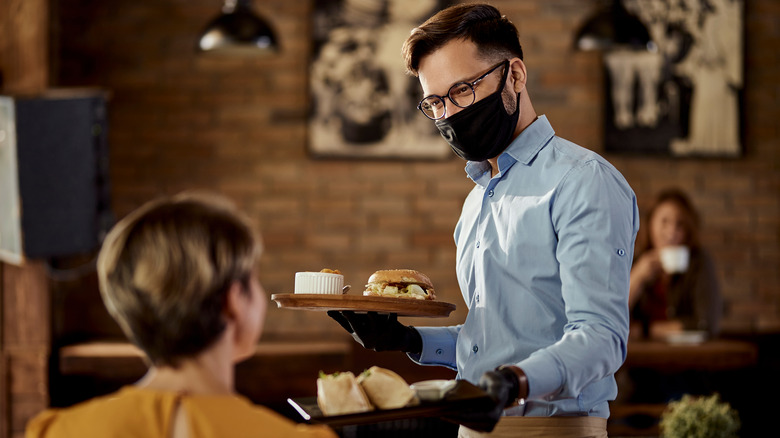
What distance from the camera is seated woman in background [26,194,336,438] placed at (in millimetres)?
1161

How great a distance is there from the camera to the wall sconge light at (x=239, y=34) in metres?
4.34

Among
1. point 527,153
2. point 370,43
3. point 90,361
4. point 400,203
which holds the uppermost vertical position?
point 370,43

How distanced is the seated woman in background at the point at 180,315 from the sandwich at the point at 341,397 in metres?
0.28

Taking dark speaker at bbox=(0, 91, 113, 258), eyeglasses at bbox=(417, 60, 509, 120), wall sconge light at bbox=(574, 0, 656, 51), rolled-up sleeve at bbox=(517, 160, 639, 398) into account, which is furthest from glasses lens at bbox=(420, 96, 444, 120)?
dark speaker at bbox=(0, 91, 113, 258)

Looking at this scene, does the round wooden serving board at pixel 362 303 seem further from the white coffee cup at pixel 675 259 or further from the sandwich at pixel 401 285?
the white coffee cup at pixel 675 259

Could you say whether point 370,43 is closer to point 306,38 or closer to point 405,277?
point 306,38

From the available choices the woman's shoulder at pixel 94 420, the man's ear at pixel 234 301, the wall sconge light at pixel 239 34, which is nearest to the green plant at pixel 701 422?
the man's ear at pixel 234 301

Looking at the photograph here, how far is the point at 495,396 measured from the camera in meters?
1.38

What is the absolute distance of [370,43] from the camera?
215 inches

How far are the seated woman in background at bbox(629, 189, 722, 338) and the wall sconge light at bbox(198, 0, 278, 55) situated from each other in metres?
2.40

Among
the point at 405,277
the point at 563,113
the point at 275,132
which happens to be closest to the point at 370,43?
the point at 275,132

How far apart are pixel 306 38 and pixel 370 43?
1.35ft

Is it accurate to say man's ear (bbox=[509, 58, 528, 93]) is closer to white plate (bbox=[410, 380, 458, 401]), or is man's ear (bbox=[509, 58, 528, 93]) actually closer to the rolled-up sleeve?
the rolled-up sleeve

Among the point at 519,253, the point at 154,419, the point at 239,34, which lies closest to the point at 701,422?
the point at 519,253
